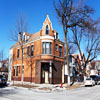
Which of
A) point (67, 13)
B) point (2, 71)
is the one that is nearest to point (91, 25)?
point (67, 13)

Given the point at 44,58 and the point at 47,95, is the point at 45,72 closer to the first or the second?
the point at 44,58

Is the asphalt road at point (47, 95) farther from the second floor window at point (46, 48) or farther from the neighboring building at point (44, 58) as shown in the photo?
the second floor window at point (46, 48)

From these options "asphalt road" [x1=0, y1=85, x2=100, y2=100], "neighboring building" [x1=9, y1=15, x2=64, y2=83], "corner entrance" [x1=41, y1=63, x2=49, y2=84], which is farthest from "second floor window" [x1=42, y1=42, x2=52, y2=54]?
"asphalt road" [x1=0, y1=85, x2=100, y2=100]

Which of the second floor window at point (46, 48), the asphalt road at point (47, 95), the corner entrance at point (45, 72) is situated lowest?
the asphalt road at point (47, 95)

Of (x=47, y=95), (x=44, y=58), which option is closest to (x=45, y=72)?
(x=44, y=58)

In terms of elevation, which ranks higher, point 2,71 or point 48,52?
point 48,52

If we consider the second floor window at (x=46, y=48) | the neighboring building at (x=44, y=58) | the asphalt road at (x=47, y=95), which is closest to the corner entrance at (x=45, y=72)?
the neighboring building at (x=44, y=58)

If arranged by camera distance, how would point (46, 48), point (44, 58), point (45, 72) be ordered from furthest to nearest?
1. point (45, 72)
2. point (46, 48)
3. point (44, 58)

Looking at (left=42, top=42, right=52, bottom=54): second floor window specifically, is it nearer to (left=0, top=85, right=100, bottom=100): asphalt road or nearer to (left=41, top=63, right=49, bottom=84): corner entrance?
(left=41, top=63, right=49, bottom=84): corner entrance

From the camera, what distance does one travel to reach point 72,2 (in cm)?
2092

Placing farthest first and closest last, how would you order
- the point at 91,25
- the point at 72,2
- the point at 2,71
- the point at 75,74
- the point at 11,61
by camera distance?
the point at 2,71 → the point at 75,74 → the point at 11,61 → the point at 91,25 → the point at 72,2

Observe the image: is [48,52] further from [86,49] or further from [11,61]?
[11,61]

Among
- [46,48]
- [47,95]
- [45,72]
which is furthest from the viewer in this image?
[45,72]

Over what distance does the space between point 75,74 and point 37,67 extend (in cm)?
1825
